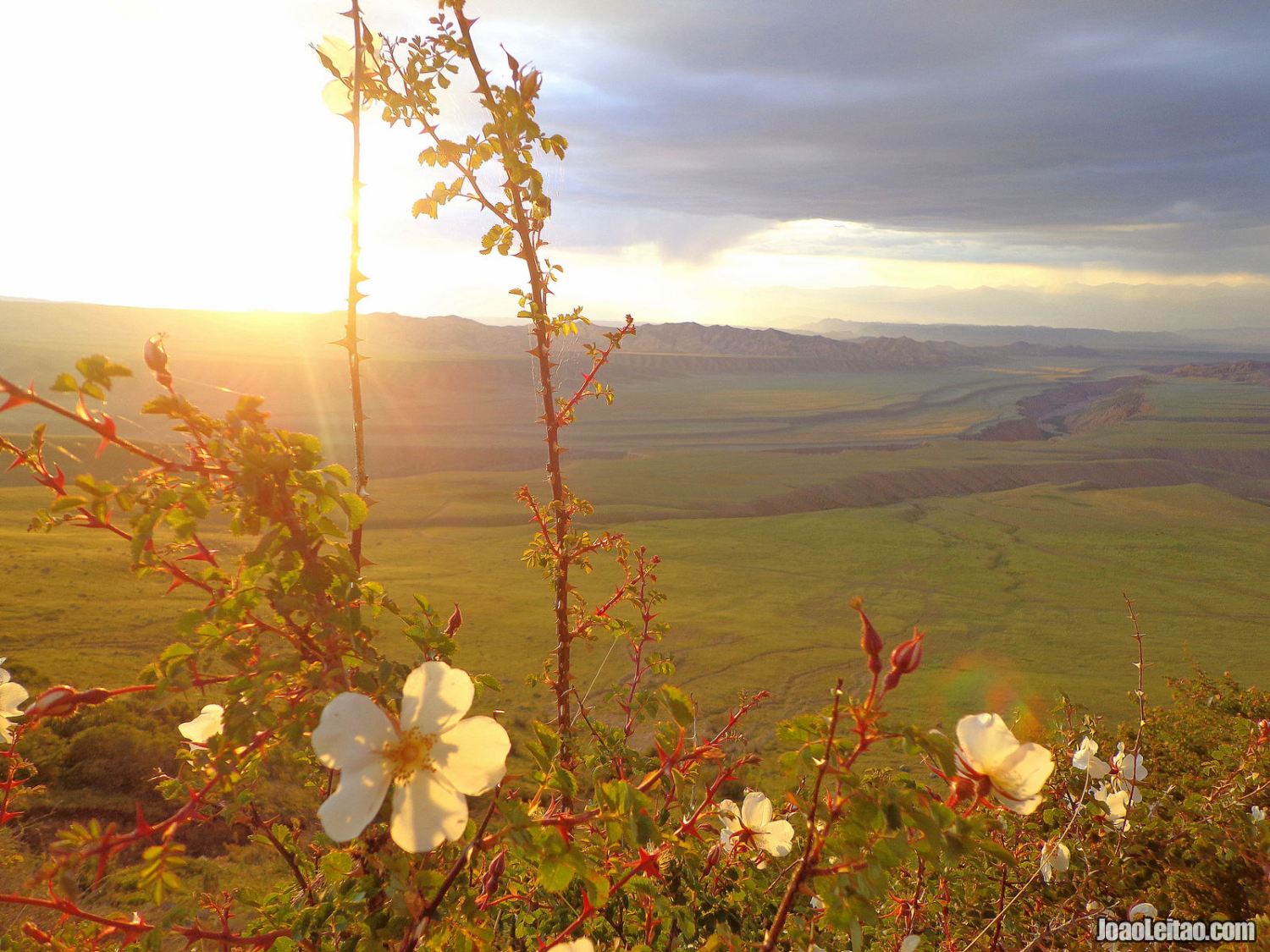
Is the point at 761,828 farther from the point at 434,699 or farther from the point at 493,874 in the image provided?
the point at 434,699

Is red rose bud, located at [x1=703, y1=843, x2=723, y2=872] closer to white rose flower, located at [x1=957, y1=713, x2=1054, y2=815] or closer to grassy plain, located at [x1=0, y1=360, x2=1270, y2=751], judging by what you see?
white rose flower, located at [x1=957, y1=713, x2=1054, y2=815]

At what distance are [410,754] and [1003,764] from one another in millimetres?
757

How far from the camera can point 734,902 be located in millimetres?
1894

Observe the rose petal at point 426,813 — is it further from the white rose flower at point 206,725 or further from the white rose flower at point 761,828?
the white rose flower at point 761,828

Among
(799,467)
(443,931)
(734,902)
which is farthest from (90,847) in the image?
(799,467)

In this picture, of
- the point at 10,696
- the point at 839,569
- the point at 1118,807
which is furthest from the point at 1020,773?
the point at 839,569

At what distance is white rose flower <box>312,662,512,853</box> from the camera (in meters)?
0.86

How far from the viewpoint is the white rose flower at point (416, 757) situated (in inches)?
33.7

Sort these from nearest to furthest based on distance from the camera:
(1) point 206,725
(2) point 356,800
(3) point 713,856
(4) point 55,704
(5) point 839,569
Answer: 1. (2) point 356,800
2. (4) point 55,704
3. (1) point 206,725
4. (3) point 713,856
5. (5) point 839,569

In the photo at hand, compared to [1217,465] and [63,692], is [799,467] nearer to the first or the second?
[1217,465]

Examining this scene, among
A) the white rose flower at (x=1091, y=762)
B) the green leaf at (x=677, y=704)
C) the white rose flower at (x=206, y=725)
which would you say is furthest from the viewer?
the white rose flower at (x=1091, y=762)

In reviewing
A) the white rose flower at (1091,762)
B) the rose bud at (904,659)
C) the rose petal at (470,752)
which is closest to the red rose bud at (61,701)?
the rose petal at (470,752)

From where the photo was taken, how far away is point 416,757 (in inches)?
36.3

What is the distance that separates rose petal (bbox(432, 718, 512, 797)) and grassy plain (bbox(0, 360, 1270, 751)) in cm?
511
